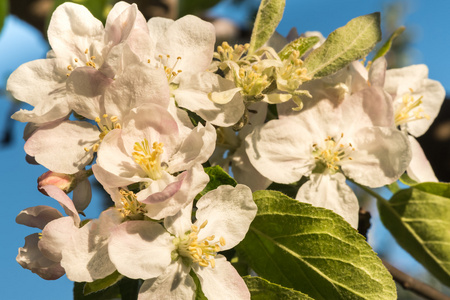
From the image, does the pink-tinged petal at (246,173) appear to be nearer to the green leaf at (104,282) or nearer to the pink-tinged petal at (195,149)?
the pink-tinged petal at (195,149)

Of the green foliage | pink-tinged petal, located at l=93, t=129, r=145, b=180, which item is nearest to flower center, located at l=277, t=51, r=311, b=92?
pink-tinged petal, located at l=93, t=129, r=145, b=180

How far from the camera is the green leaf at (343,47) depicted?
108cm

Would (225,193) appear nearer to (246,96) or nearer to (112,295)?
(246,96)

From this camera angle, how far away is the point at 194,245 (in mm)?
958

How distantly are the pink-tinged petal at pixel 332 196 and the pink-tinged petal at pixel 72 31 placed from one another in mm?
547

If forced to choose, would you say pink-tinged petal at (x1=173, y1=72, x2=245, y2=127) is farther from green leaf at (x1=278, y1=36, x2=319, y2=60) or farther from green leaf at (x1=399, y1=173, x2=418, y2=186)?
green leaf at (x1=399, y1=173, x2=418, y2=186)

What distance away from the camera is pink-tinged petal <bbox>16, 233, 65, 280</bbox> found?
99 centimetres

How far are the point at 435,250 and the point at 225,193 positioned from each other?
2.32 feet

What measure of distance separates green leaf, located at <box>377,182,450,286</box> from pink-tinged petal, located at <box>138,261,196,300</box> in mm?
636

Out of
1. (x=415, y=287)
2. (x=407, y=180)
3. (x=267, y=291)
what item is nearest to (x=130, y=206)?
(x=267, y=291)

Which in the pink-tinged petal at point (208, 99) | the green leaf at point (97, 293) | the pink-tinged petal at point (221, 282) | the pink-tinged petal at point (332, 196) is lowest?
the green leaf at point (97, 293)

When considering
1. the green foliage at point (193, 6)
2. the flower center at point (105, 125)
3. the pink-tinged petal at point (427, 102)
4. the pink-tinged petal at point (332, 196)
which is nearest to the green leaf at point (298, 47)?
the pink-tinged petal at point (332, 196)

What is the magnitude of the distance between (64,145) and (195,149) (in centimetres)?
27

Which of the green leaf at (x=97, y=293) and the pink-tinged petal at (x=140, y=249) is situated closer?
the pink-tinged petal at (x=140, y=249)
